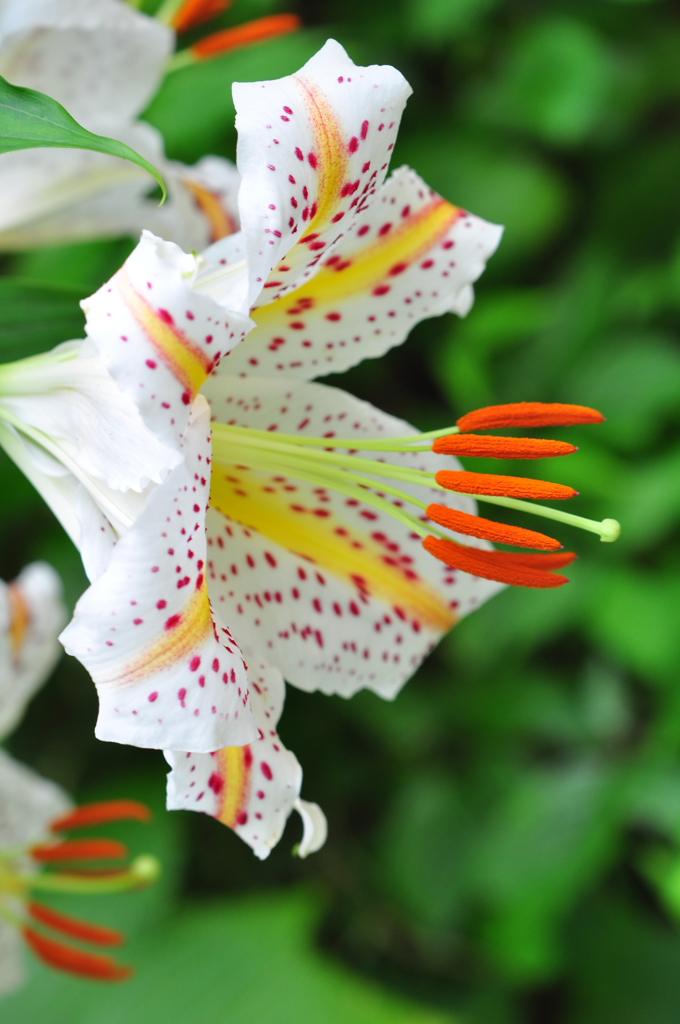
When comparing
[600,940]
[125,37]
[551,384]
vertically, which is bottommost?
[600,940]

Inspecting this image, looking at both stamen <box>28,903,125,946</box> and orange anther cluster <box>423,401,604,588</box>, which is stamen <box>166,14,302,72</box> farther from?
stamen <box>28,903,125,946</box>

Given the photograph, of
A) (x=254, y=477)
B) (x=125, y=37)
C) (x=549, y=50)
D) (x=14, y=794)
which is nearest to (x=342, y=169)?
(x=254, y=477)

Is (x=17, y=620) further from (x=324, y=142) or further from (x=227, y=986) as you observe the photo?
(x=227, y=986)

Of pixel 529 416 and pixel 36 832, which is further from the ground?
pixel 529 416

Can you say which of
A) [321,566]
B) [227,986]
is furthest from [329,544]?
[227,986]

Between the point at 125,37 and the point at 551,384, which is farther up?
the point at 125,37

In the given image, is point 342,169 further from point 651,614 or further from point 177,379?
point 651,614

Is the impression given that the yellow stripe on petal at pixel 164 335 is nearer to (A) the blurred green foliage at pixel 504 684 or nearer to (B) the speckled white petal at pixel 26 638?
(B) the speckled white petal at pixel 26 638
